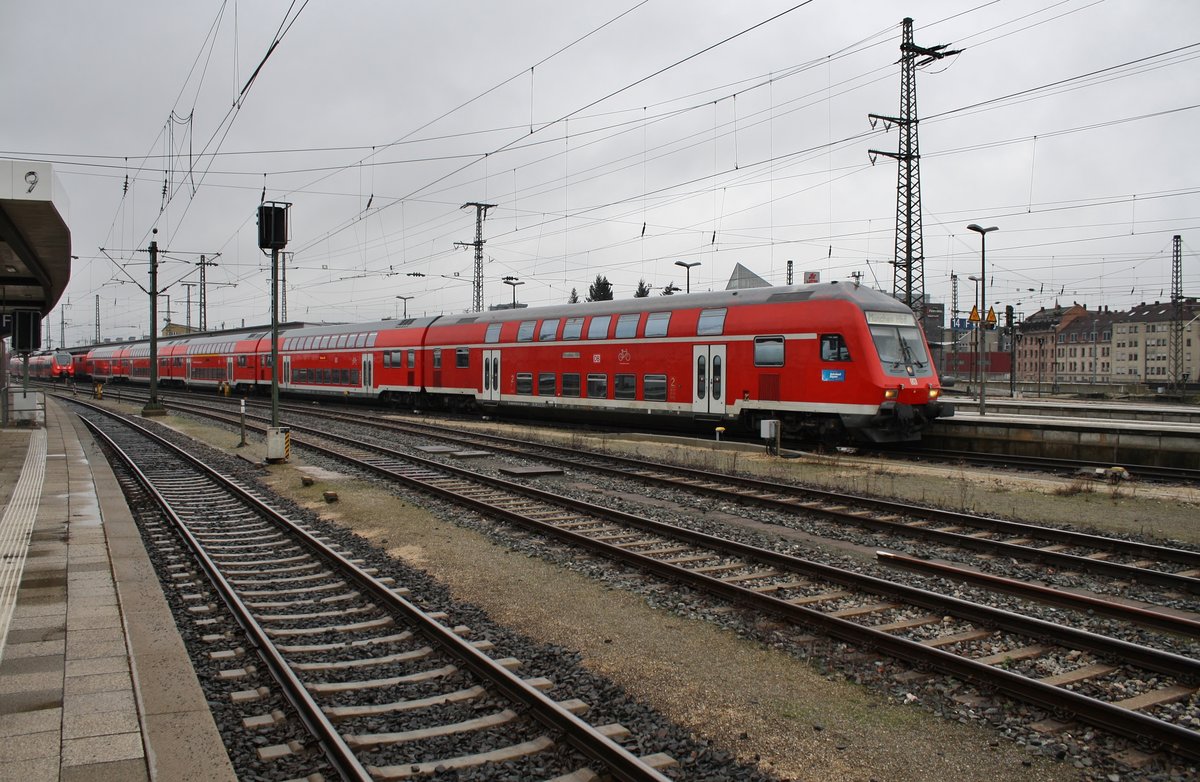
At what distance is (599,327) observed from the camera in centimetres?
2370

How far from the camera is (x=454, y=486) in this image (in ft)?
47.9

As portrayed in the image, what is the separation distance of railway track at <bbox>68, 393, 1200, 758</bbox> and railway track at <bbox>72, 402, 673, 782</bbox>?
2.46 metres

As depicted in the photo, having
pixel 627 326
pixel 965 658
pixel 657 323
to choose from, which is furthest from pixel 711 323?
pixel 965 658

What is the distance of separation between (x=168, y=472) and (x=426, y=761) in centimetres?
1474

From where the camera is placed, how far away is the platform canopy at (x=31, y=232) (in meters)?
12.6

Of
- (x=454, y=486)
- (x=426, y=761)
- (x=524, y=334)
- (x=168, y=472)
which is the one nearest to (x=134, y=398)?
(x=524, y=334)

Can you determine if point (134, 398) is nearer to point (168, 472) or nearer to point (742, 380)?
point (168, 472)

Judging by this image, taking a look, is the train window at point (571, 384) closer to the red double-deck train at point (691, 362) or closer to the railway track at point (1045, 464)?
the red double-deck train at point (691, 362)

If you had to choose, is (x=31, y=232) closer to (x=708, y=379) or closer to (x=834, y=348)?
(x=708, y=379)

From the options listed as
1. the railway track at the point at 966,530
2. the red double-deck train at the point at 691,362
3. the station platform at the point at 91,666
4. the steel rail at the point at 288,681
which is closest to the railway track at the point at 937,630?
the railway track at the point at 966,530

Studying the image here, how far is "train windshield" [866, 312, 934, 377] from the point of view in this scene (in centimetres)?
1747

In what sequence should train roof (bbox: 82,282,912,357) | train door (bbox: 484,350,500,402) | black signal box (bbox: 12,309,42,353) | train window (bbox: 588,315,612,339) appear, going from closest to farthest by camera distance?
train roof (bbox: 82,282,912,357) < black signal box (bbox: 12,309,42,353) < train window (bbox: 588,315,612,339) < train door (bbox: 484,350,500,402)

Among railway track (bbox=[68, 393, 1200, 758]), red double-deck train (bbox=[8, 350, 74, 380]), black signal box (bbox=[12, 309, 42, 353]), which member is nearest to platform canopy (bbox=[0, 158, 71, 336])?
black signal box (bbox=[12, 309, 42, 353])

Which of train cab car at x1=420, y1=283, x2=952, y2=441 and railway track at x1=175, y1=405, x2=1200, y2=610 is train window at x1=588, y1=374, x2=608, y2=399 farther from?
railway track at x1=175, y1=405, x2=1200, y2=610
